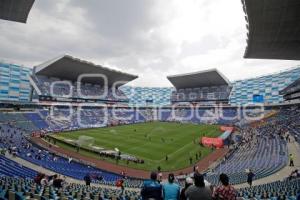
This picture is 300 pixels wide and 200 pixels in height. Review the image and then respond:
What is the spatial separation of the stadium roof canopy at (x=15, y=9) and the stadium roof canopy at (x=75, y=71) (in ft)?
153

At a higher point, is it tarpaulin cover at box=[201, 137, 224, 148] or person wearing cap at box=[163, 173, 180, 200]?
person wearing cap at box=[163, 173, 180, 200]

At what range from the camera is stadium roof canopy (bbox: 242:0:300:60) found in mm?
17378

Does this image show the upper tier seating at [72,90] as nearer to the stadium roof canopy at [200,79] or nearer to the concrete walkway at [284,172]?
the stadium roof canopy at [200,79]

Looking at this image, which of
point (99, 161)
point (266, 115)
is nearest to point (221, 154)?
point (99, 161)

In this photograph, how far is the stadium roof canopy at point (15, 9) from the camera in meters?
16.7

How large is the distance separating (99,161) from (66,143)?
10659 mm

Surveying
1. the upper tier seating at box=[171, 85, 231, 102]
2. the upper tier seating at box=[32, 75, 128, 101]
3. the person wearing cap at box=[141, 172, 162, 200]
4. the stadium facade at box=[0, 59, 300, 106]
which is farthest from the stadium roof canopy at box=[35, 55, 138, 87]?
the person wearing cap at box=[141, 172, 162, 200]

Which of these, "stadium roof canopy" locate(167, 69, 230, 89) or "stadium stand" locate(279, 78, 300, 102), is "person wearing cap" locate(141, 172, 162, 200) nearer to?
"stadium stand" locate(279, 78, 300, 102)

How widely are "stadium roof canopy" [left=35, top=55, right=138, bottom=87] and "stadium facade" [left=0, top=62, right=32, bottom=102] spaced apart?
94.4ft

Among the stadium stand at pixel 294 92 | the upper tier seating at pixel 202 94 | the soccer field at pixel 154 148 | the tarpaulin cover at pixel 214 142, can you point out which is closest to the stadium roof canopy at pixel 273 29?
the soccer field at pixel 154 148

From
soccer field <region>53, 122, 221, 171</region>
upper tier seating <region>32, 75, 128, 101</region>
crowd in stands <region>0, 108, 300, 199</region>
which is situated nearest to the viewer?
crowd in stands <region>0, 108, 300, 199</region>

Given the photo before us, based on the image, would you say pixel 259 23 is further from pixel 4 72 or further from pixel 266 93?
pixel 266 93

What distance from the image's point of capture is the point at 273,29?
20906 millimetres

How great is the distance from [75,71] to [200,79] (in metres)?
42.9
